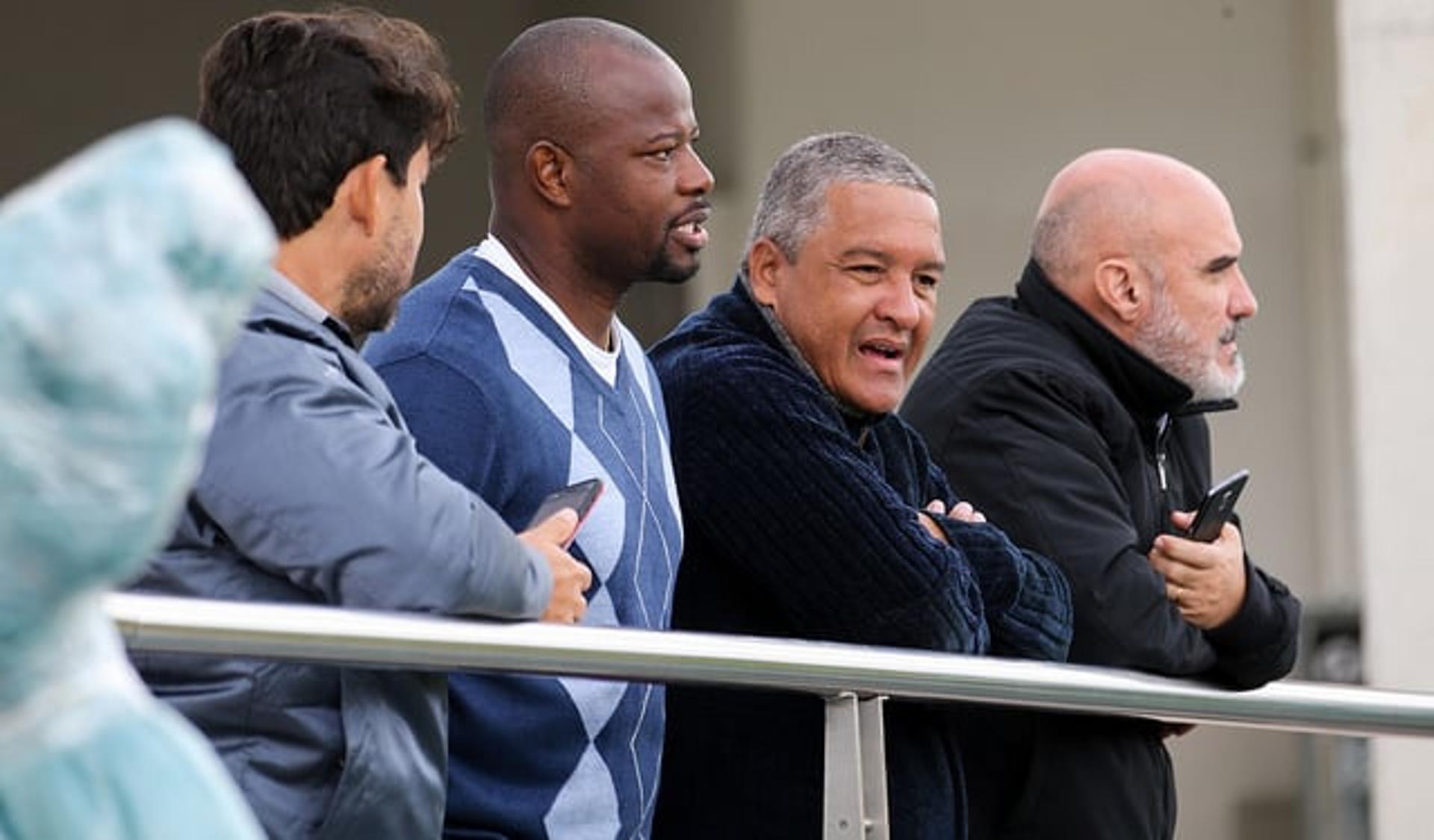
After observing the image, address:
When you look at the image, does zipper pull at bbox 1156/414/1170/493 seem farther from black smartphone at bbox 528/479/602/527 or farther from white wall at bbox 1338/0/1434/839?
white wall at bbox 1338/0/1434/839

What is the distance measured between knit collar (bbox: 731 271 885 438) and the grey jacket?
36.0 inches

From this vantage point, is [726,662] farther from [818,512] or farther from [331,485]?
[331,485]

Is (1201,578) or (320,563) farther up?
(320,563)

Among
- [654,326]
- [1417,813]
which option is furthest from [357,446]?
[1417,813]

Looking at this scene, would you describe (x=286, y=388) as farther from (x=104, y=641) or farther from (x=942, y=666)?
(x=104, y=641)

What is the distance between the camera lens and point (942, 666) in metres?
3.52

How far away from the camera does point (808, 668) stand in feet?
11.1

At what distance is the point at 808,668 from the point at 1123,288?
1.29 metres

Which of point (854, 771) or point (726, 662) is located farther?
point (854, 771)

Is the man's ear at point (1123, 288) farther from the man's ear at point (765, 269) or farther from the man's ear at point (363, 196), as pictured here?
the man's ear at point (363, 196)

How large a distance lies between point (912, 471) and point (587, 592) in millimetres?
711

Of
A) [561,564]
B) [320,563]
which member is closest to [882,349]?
[561,564]

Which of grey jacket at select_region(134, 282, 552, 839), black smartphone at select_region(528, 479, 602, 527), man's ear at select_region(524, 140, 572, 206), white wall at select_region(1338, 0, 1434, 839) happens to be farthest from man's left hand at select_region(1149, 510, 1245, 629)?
white wall at select_region(1338, 0, 1434, 839)

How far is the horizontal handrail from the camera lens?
9.18 ft
